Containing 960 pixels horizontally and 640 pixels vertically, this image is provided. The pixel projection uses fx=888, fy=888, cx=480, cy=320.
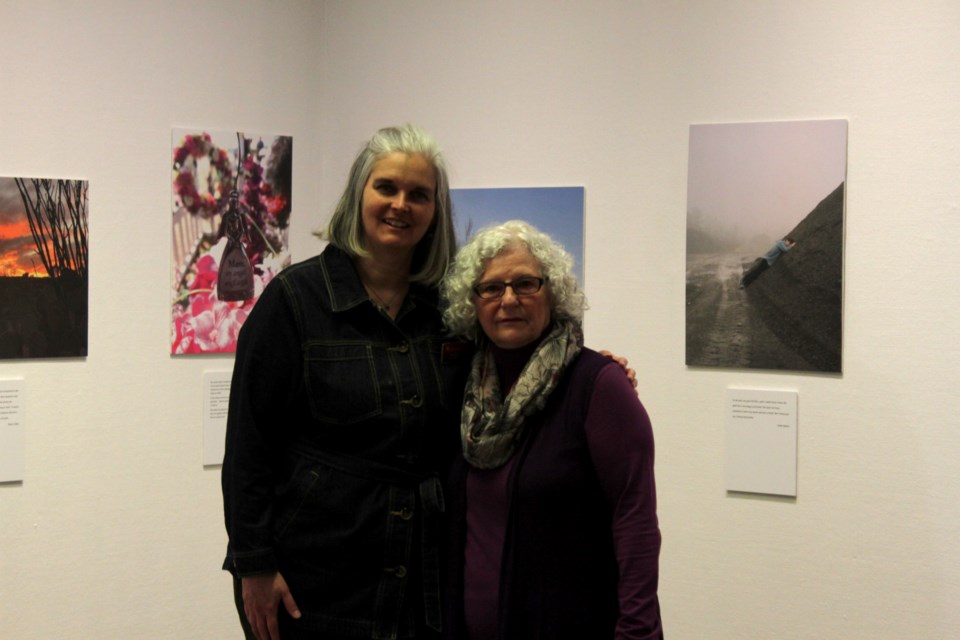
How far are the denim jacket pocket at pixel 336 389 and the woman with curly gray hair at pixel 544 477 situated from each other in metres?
0.20

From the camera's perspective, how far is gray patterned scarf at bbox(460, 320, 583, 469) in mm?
1690

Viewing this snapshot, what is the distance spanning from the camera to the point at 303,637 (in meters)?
1.82

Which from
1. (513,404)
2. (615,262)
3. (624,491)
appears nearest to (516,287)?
(513,404)

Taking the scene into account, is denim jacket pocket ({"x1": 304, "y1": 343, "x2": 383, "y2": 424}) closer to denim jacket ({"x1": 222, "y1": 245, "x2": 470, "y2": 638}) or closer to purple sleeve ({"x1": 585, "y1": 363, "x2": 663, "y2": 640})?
denim jacket ({"x1": 222, "y1": 245, "x2": 470, "y2": 638})

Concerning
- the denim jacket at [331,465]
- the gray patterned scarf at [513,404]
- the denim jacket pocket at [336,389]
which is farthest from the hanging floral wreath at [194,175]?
the gray patterned scarf at [513,404]

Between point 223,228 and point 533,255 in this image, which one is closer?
point 533,255

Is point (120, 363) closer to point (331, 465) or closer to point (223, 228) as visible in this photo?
point (223, 228)

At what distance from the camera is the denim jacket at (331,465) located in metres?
1.78

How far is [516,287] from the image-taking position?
1740mm

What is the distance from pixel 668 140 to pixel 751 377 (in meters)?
0.71

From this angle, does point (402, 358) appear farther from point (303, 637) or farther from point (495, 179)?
point (495, 179)

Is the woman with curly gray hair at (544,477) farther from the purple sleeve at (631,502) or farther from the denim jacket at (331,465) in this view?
the denim jacket at (331,465)

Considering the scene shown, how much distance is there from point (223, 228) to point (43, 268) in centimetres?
54

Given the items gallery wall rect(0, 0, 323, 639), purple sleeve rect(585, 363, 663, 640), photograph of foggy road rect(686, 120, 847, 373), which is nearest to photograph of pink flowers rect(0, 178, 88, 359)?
gallery wall rect(0, 0, 323, 639)
